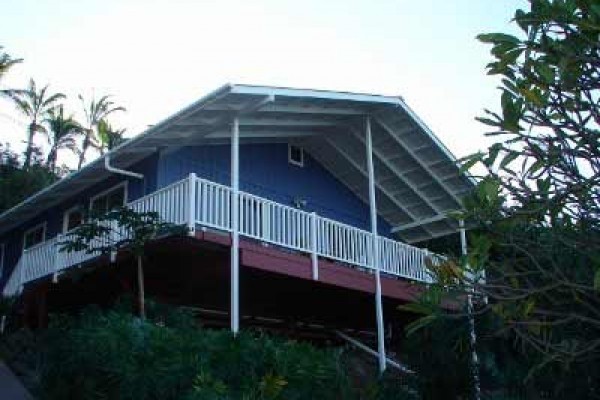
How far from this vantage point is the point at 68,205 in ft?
62.6

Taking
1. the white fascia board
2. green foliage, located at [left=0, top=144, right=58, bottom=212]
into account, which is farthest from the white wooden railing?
green foliage, located at [left=0, top=144, right=58, bottom=212]

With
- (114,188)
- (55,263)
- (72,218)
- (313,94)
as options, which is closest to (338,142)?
(313,94)

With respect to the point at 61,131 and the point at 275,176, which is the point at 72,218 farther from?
the point at 61,131

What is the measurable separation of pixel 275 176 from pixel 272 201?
2994 mm

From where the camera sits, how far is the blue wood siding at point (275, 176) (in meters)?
15.5

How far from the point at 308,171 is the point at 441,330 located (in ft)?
25.7

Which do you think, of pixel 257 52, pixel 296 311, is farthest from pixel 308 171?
pixel 257 52

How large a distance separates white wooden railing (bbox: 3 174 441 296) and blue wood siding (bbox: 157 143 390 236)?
195cm

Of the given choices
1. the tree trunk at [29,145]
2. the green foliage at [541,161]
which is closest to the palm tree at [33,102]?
the tree trunk at [29,145]

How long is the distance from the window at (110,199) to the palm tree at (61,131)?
25994mm

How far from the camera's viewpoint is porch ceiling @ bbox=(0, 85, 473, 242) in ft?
44.9

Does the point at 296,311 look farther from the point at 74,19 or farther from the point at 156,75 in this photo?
the point at 74,19

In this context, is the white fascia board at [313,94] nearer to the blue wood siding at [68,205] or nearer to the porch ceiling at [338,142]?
the porch ceiling at [338,142]

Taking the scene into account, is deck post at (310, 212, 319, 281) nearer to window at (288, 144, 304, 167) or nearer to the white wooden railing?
the white wooden railing
